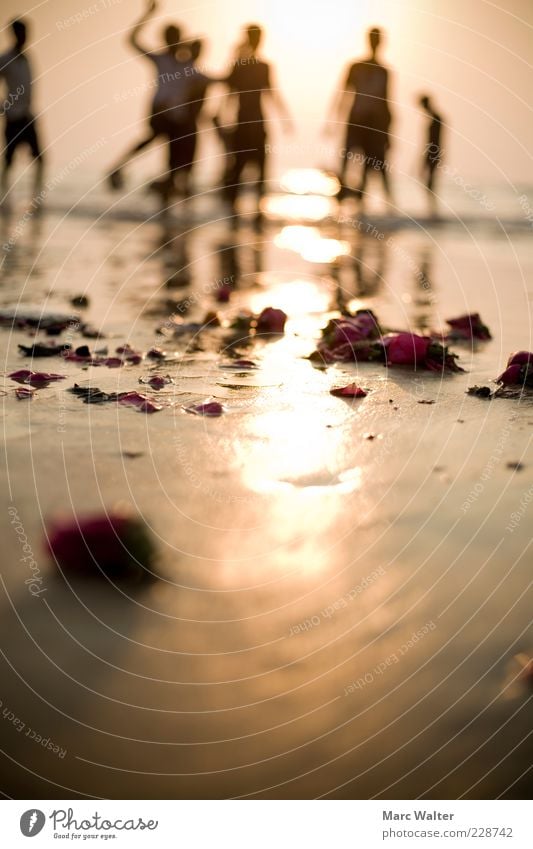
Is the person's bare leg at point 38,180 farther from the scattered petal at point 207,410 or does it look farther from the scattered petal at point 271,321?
the scattered petal at point 207,410

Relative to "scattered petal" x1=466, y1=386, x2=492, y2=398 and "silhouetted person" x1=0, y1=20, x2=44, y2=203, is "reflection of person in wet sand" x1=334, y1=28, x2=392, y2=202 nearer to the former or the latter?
"silhouetted person" x1=0, y1=20, x2=44, y2=203

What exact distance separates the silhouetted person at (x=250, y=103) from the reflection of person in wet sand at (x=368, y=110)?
1060 mm

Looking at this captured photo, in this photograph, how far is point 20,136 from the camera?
535 inches

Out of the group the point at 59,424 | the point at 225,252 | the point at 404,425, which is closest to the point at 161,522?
the point at 59,424

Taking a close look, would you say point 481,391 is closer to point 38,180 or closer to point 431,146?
point 38,180

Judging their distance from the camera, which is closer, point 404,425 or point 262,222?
point 404,425

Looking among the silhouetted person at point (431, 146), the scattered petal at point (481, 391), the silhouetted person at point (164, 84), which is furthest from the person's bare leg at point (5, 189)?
the scattered petal at point (481, 391)

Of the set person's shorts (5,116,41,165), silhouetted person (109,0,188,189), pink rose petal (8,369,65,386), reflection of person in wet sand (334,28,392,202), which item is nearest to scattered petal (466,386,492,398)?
pink rose petal (8,369,65,386)

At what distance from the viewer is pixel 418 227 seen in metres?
13.4

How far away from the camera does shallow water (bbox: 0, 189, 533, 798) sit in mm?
2441

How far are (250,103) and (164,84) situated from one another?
1305mm
